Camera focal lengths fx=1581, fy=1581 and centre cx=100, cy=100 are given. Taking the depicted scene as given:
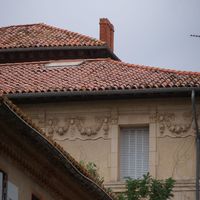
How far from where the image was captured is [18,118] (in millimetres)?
24516

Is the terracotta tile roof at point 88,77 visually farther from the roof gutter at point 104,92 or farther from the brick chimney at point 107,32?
the brick chimney at point 107,32

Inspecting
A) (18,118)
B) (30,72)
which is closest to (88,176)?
(18,118)

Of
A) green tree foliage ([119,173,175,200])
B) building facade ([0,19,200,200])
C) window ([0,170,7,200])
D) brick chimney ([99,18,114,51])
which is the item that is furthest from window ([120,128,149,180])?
window ([0,170,7,200])

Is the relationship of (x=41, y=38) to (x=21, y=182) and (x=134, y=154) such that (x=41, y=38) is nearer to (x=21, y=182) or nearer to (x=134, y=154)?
(x=134, y=154)

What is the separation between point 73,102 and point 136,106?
5.95 ft

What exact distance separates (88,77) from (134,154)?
2685 millimetres

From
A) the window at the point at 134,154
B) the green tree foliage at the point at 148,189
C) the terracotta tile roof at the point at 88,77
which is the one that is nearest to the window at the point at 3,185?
the green tree foliage at the point at 148,189

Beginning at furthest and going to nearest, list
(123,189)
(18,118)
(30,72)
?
(30,72)
(123,189)
(18,118)

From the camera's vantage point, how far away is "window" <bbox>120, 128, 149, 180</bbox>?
147 feet

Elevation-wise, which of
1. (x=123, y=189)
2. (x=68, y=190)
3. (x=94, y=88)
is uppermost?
(x=94, y=88)

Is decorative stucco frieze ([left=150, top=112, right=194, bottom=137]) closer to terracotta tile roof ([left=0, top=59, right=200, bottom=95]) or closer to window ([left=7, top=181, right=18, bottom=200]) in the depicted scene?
terracotta tile roof ([left=0, top=59, right=200, bottom=95])

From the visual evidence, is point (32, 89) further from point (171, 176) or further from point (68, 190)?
point (68, 190)

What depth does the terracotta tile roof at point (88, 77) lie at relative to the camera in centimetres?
4419

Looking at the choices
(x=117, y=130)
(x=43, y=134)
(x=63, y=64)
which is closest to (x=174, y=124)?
(x=117, y=130)
